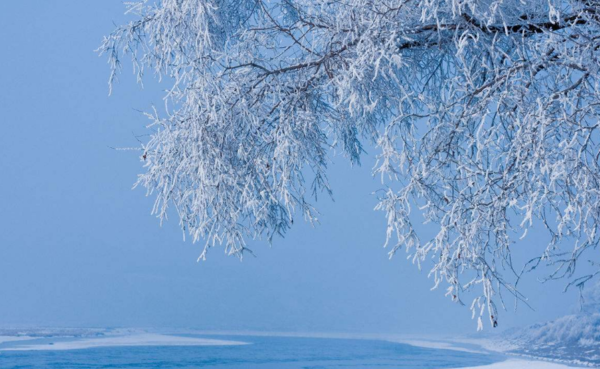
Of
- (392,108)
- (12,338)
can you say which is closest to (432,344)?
(12,338)

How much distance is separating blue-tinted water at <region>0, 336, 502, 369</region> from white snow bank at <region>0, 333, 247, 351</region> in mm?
362

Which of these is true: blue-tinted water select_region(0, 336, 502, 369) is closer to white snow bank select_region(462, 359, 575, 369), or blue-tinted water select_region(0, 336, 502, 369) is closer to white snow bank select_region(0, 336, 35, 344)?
white snow bank select_region(462, 359, 575, 369)

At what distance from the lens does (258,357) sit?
9.52 m

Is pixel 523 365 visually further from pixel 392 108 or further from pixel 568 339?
pixel 392 108

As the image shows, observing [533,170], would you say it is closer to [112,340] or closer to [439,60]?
[439,60]

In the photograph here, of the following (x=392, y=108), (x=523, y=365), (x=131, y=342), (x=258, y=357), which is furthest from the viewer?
(x=131, y=342)

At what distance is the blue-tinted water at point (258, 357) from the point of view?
8344 millimetres

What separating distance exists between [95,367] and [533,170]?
6517mm

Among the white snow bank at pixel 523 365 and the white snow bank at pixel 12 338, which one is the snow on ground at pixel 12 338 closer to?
the white snow bank at pixel 12 338

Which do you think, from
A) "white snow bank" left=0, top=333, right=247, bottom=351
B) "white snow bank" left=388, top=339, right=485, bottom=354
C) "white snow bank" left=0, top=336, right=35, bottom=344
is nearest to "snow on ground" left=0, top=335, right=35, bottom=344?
"white snow bank" left=0, top=336, right=35, bottom=344

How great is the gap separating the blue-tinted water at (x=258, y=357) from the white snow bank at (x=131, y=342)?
0.36 m

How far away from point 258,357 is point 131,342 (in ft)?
8.07

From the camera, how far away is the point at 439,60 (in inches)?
144

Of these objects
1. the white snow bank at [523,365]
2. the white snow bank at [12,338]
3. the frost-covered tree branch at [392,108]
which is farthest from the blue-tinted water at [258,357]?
the frost-covered tree branch at [392,108]
